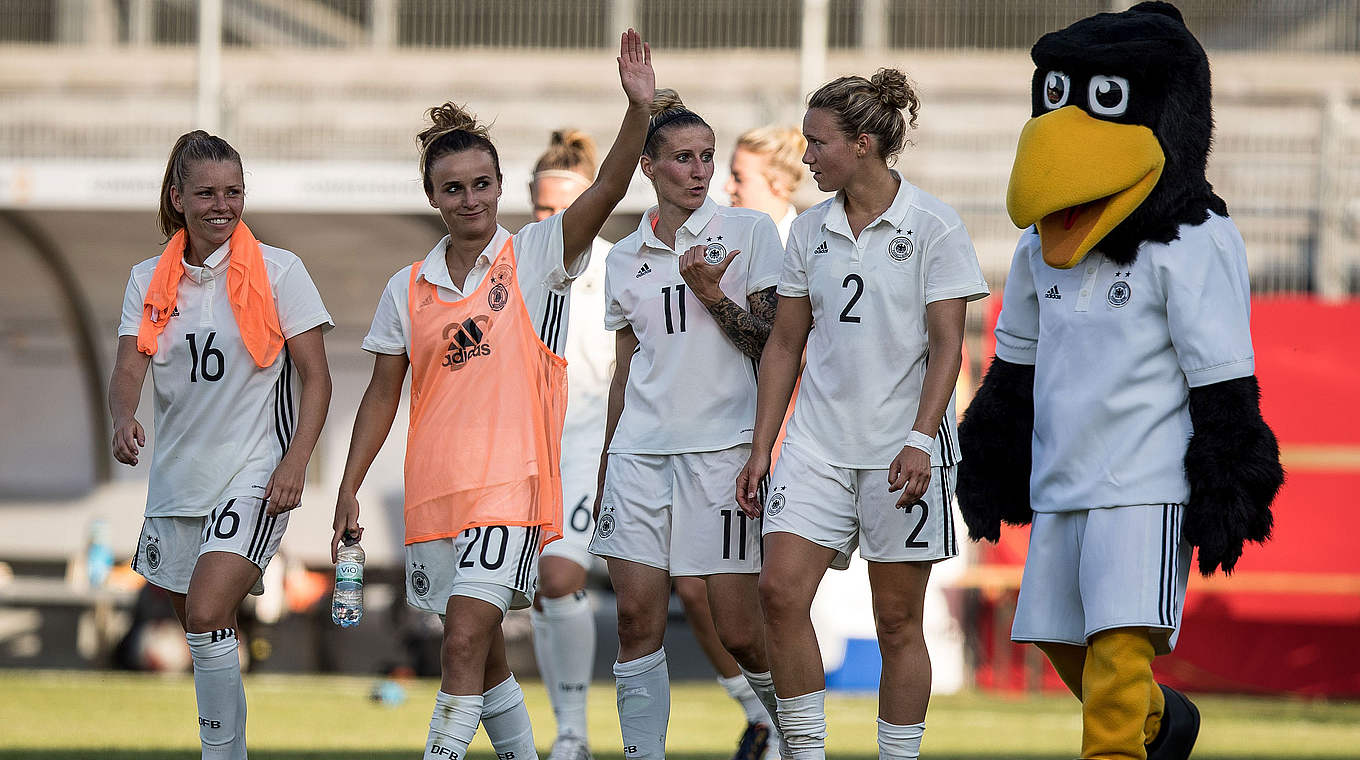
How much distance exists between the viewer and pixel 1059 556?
4.29m

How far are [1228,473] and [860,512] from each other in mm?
1076

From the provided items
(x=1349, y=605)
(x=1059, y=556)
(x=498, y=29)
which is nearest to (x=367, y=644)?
(x=498, y=29)

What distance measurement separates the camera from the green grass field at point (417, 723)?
25.2 feet

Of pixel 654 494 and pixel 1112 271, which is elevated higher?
pixel 1112 271

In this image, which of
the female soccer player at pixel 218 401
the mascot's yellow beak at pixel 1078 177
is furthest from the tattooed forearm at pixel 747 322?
the female soccer player at pixel 218 401

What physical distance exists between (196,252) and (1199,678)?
30.1 ft

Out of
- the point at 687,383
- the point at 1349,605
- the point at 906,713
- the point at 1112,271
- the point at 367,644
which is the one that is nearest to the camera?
the point at 1112,271

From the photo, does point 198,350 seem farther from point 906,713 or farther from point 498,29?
point 498,29

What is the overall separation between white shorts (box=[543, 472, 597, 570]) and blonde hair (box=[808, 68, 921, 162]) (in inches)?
89.1

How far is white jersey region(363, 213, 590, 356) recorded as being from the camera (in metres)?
4.85

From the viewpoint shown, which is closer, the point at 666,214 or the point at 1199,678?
the point at 666,214

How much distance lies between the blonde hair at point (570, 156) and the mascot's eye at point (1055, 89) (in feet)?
8.40

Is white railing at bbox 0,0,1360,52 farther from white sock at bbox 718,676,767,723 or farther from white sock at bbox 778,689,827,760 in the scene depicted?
→ white sock at bbox 778,689,827,760

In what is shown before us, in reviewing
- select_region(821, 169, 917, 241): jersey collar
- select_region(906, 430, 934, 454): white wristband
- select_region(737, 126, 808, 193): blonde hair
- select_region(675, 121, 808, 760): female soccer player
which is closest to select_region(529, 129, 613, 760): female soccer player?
select_region(675, 121, 808, 760): female soccer player
